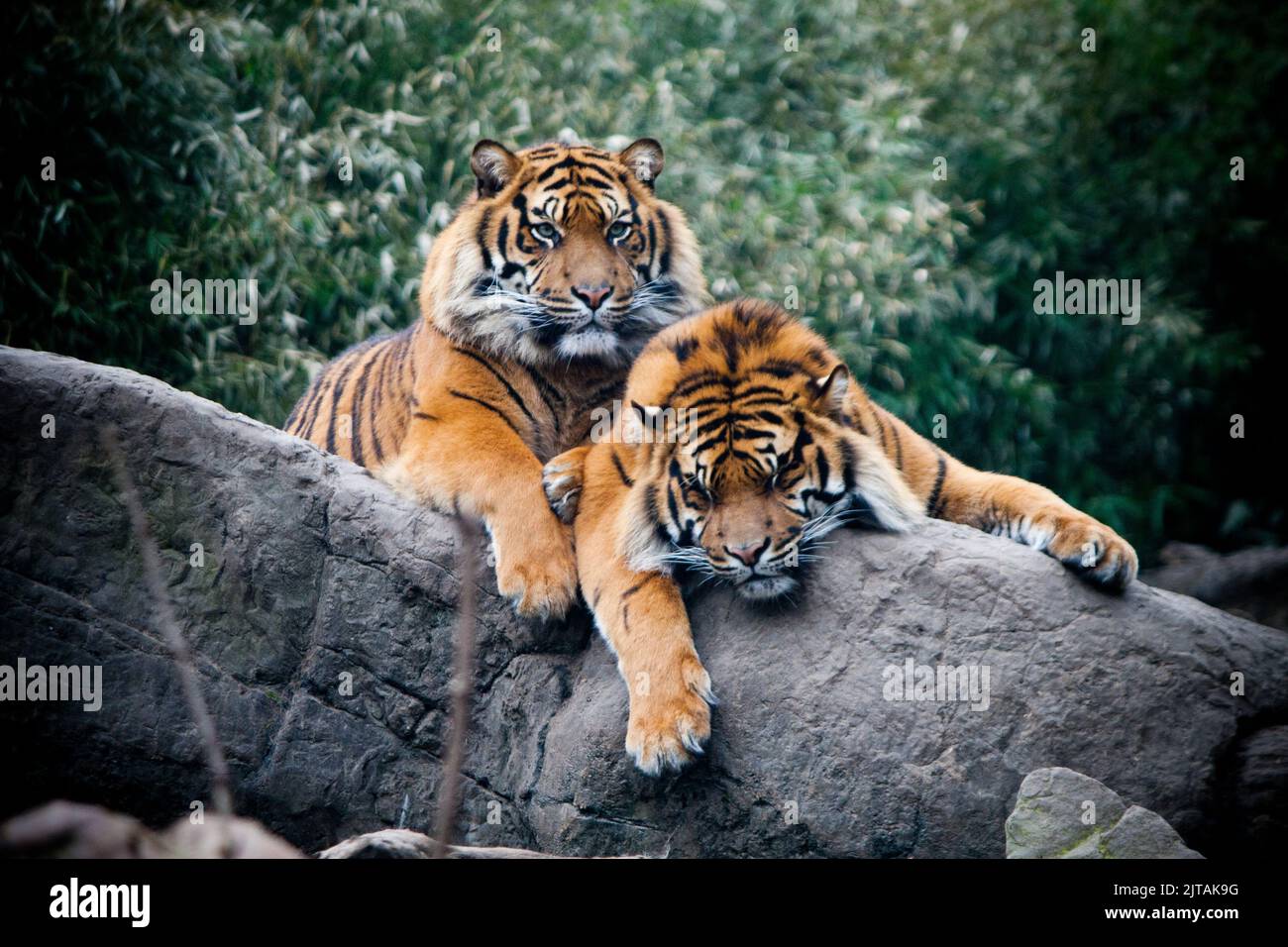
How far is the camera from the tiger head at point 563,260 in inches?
155

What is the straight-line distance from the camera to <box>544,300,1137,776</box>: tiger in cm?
309

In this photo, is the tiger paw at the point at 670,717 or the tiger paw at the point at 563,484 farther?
the tiger paw at the point at 563,484

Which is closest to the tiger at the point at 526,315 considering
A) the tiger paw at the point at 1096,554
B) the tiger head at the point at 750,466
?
the tiger head at the point at 750,466

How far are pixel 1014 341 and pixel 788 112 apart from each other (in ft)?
6.19

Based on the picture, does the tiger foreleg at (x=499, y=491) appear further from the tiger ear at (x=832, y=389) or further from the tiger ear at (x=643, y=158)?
the tiger ear at (x=643, y=158)

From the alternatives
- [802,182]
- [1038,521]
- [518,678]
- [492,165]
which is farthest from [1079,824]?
[802,182]

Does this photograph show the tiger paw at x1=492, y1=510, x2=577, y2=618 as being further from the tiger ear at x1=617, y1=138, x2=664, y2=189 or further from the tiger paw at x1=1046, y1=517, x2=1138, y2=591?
the tiger ear at x1=617, y1=138, x2=664, y2=189

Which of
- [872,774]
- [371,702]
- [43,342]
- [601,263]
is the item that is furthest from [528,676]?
[43,342]

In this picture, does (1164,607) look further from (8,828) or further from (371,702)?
(8,828)

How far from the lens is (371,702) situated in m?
3.49

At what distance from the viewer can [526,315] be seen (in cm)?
397

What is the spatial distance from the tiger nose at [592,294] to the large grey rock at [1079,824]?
5.84 feet

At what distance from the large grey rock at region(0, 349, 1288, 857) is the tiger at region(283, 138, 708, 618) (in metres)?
0.27
